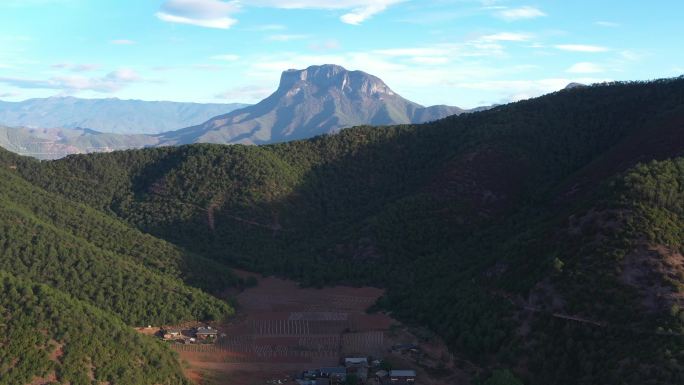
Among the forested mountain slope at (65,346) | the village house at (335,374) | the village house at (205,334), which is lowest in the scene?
the village house at (335,374)

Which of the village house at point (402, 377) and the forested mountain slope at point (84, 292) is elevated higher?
the forested mountain slope at point (84, 292)

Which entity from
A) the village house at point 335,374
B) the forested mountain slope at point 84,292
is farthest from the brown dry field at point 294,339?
the forested mountain slope at point 84,292

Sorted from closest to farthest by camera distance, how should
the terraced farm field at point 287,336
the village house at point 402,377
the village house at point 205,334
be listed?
the village house at point 402,377, the terraced farm field at point 287,336, the village house at point 205,334

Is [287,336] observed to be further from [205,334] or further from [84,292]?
[84,292]

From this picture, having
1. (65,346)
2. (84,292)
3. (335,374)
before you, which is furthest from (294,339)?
(65,346)

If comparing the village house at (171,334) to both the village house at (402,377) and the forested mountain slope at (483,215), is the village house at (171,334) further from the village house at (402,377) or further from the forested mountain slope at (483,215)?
the village house at (402,377)

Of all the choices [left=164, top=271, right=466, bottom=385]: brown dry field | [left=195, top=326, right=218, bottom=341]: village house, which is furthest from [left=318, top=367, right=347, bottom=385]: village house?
[left=195, top=326, right=218, bottom=341]: village house

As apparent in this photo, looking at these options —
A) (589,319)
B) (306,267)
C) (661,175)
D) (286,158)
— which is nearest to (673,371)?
(589,319)
